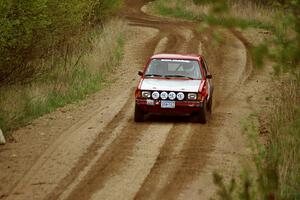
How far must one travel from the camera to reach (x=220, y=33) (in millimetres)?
5312

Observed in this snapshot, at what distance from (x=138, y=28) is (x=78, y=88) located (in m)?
16.6

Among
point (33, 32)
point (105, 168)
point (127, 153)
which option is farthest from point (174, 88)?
point (33, 32)

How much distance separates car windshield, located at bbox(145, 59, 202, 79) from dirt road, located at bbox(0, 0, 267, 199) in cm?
106

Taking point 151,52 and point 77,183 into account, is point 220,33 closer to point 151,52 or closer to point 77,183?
point 77,183

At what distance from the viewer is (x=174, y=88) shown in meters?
16.8

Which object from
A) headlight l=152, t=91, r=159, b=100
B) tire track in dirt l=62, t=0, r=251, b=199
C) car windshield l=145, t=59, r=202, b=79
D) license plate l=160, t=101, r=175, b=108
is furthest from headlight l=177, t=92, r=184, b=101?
car windshield l=145, t=59, r=202, b=79

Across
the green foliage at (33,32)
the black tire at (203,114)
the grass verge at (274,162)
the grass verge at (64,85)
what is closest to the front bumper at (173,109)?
the black tire at (203,114)

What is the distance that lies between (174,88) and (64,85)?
682 cm

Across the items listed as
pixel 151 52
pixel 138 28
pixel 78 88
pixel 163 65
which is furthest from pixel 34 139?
pixel 138 28

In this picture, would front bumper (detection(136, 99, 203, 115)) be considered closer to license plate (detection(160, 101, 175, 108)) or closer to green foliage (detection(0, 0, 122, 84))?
license plate (detection(160, 101, 175, 108))

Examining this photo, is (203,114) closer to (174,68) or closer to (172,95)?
(172,95)

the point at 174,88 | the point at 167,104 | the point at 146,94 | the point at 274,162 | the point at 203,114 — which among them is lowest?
the point at 203,114

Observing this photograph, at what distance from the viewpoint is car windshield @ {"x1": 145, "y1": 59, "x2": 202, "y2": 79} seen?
1759 cm

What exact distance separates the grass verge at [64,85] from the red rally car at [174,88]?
3.19m
